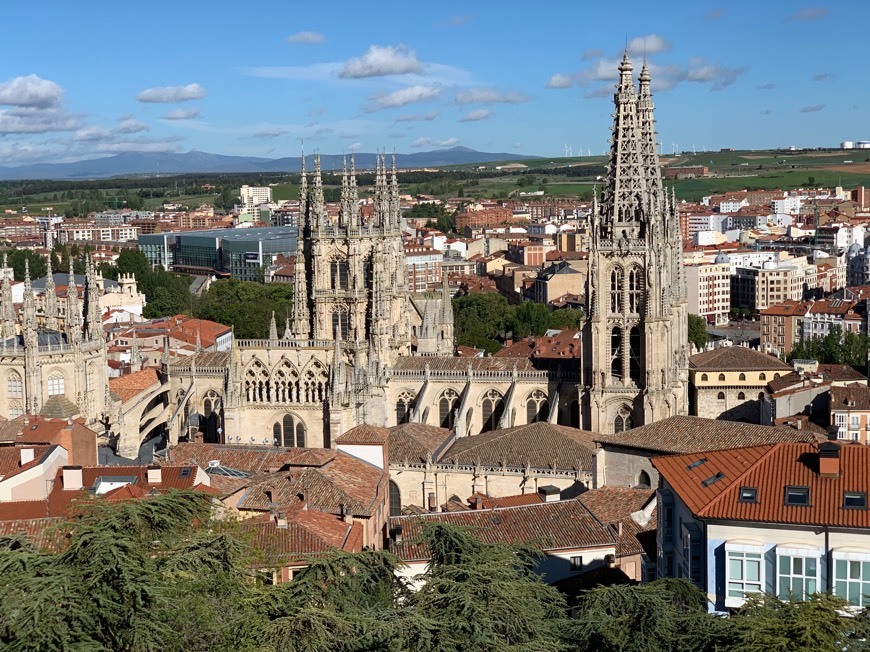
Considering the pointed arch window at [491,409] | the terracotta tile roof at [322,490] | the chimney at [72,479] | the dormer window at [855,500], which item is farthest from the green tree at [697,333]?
the dormer window at [855,500]

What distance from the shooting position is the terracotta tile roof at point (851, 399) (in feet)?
219

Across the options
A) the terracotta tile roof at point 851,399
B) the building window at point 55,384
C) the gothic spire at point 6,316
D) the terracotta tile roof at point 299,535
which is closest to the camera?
the terracotta tile roof at point 299,535

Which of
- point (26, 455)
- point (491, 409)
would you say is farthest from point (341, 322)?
point (26, 455)

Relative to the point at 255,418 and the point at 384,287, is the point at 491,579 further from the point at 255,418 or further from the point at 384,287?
the point at 384,287

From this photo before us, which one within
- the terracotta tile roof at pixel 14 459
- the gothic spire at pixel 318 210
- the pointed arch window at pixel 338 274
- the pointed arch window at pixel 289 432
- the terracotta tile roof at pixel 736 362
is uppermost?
the gothic spire at pixel 318 210

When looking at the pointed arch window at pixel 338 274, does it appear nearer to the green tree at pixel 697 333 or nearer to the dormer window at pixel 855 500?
the dormer window at pixel 855 500

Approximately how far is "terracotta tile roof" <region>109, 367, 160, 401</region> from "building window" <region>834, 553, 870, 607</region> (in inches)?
1861

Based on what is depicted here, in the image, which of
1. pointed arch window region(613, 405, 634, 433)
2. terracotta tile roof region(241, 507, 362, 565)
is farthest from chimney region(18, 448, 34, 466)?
pointed arch window region(613, 405, 634, 433)

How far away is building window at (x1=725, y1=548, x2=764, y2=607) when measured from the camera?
110 ft

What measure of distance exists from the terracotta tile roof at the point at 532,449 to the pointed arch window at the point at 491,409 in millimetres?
8250

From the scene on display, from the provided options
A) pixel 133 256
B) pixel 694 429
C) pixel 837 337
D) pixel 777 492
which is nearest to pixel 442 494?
pixel 694 429

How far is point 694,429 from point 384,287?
73.7 feet

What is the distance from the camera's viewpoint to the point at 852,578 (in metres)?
32.6

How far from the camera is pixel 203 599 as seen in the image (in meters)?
30.2
